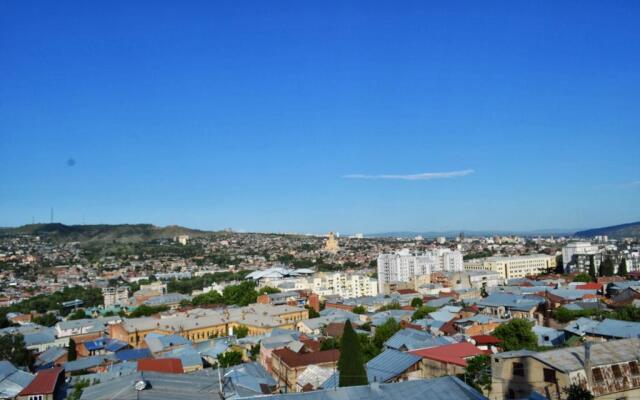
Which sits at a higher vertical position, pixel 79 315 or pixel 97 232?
pixel 97 232

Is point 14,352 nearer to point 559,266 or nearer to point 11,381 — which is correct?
point 11,381

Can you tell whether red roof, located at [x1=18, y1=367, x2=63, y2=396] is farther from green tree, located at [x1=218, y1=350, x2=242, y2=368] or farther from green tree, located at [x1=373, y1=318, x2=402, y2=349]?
green tree, located at [x1=373, y1=318, x2=402, y2=349]

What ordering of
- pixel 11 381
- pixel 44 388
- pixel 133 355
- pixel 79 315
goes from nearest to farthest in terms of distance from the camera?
pixel 44 388 → pixel 11 381 → pixel 133 355 → pixel 79 315

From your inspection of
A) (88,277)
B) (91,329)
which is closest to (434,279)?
(91,329)

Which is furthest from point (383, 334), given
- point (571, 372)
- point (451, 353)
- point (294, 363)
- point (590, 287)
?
point (590, 287)

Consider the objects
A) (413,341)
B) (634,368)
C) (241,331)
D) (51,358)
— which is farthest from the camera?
(241,331)

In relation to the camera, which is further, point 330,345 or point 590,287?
point 590,287
